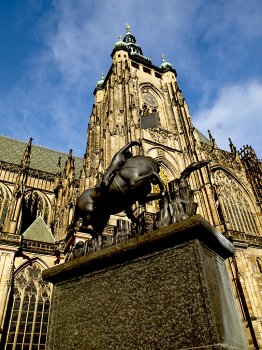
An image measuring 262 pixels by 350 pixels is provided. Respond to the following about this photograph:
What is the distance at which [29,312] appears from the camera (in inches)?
581

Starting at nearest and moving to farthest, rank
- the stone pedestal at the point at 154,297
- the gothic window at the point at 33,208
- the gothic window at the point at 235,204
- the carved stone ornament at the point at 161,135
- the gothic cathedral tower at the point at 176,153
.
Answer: the stone pedestal at the point at 154,297 < the gothic cathedral tower at the point at 176,153 < the gothic window at the point at 235,204 < the gothic window at the point at 33,208 < the carved stone ornament at the point at 161,135

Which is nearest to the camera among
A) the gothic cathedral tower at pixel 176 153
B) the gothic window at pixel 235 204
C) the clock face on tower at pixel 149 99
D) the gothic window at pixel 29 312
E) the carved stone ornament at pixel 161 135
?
the gothic window at pixel 29 312

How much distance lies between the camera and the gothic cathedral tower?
17156mm

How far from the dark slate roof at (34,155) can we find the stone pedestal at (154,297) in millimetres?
24268

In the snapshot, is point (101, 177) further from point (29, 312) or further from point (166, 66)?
point (166, 66)

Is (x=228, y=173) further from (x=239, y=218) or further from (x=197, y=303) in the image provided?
(x=197, y=303)

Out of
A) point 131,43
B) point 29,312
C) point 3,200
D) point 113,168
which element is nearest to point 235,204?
point 29,312

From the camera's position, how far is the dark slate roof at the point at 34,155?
26516 mm

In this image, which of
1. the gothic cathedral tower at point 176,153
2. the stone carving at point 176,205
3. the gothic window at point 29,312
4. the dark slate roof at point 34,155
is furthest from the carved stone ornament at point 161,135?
the stone carving at point 176,205

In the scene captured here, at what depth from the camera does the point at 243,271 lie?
16.6 meters

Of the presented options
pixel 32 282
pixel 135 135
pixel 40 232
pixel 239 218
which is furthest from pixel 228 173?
pixel 32 282

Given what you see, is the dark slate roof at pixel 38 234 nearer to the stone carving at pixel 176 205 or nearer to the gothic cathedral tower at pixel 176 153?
the gothic cathedral tower at pixel 176 153

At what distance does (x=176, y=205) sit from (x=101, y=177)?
13.7 meters

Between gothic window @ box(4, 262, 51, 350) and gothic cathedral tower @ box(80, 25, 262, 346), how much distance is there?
626 cm
